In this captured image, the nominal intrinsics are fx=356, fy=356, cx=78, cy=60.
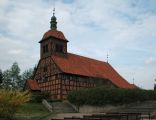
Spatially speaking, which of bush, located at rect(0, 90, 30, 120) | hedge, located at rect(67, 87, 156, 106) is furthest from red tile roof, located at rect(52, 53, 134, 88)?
bush, located at rect(0, 90, 30, 120)

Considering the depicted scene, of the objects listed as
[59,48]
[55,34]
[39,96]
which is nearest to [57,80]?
[39,96]

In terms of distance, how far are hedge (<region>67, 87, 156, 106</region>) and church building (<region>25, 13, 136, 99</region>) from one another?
7199mm

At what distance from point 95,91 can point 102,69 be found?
19.3m

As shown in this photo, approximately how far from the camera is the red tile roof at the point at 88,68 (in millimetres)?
59625

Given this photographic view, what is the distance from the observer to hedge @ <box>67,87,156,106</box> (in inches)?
1908

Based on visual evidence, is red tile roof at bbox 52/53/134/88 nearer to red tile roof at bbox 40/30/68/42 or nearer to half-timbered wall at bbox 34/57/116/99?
half-timbered wall at bbox 34/57/116/99

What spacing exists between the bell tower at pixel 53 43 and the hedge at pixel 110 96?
41.5ft

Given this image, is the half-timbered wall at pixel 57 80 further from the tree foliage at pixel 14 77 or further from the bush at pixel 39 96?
the tree foliage at pixel 14 77

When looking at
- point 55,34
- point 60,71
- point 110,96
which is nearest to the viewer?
point 110,96

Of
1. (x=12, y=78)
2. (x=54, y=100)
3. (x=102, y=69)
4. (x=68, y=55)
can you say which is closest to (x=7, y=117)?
(x=54, y=100)

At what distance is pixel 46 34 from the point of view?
63.1m

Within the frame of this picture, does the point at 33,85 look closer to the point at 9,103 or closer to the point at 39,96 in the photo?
the point at 39,96

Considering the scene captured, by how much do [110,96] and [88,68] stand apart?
52.9ft

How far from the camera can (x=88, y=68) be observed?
64.2 meters
